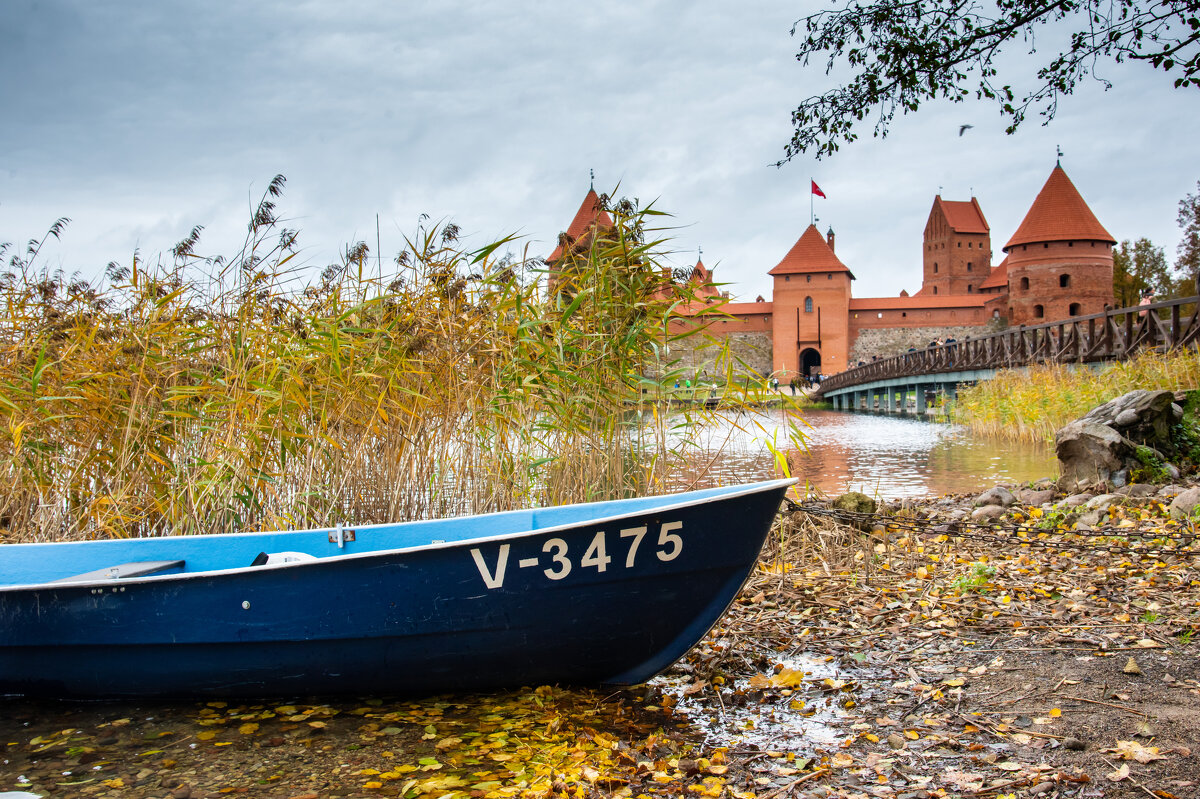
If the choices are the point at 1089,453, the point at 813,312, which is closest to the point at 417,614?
the point at 1089,453

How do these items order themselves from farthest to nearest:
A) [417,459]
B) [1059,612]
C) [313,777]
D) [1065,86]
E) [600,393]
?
[1065,86], [417,459], [600,393], [1059,612], [313,777]

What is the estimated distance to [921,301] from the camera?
50.2m

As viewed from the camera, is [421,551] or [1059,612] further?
[1059,612]

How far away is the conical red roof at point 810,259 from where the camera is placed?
170 feet

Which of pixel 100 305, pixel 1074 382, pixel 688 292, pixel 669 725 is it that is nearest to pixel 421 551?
pixel 669 725

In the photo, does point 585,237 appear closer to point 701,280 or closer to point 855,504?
point 701,280

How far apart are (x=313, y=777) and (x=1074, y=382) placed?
13334mm

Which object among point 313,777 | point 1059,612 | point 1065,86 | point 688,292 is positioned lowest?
point 313,777

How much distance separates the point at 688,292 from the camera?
4223mm

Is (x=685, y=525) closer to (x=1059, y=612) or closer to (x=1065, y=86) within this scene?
(x=1059, y=612)

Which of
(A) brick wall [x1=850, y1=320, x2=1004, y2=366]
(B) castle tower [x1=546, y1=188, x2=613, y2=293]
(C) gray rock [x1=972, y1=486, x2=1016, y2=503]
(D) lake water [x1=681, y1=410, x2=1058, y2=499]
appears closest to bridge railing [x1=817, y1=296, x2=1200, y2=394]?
(D) lake water [x1=681, y1=410, x2=1058, y2=499]

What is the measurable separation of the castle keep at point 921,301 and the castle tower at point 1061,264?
52 millimetres

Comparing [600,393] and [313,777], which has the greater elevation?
[600,393]

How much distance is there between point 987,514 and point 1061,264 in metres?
45.3
